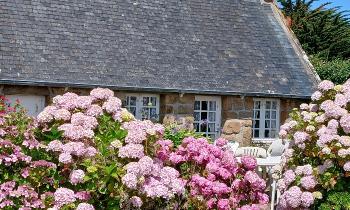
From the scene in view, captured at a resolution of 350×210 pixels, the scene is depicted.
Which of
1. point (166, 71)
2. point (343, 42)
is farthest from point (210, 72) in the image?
point (343, 42)

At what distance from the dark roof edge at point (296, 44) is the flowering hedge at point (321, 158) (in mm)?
9688

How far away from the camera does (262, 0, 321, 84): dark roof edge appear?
58.4 feet

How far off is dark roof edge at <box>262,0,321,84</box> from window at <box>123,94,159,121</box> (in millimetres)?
4942

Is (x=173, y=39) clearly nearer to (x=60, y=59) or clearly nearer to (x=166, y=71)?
(x=166, y=71)

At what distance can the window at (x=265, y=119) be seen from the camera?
671 inches

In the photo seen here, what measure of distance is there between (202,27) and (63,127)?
11768mm

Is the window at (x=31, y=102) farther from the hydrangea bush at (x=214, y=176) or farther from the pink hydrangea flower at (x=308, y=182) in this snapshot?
the pink hydrangea flower at (x=308, y=182)

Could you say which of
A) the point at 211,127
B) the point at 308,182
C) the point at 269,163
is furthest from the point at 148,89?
the point at 308,182

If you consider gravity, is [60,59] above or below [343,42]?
below

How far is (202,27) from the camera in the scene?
57.2 feet

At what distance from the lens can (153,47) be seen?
16.1m

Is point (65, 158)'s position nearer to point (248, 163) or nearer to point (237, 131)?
point (248, 163)

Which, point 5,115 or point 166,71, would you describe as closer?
point 5,115

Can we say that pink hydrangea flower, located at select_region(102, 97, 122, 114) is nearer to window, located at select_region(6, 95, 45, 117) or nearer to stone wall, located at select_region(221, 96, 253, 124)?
window, located at select_region(6, 95, 45, 117)
